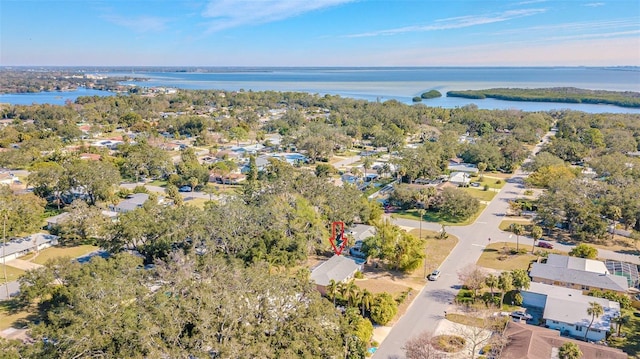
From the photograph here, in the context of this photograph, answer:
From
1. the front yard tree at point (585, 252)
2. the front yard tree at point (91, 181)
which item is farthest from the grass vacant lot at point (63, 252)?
the front yard tree at point (585, 252)

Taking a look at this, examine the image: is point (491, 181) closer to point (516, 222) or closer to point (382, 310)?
point (516, 222)

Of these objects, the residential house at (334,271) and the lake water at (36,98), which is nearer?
the residential house at (334,271)

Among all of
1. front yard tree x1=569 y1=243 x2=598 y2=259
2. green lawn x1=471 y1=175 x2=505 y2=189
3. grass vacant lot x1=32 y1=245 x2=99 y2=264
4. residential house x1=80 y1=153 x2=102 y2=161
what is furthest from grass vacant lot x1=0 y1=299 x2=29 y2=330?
green lawn x1=471 y1=175 x2=505 y2=189

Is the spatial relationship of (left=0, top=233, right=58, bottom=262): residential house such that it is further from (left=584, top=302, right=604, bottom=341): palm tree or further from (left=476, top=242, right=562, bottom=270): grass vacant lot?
(left=584, top=302, right=604, bottom=341): palm tree

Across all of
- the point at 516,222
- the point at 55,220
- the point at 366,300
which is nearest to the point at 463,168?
the point at 516,222

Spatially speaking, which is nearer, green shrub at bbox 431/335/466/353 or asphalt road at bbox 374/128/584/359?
green shrub at bbox 431/335/466/353

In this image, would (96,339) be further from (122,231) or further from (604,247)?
(604,247)

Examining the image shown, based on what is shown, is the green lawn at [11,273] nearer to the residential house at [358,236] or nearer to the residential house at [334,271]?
the residential house at [334,271]
